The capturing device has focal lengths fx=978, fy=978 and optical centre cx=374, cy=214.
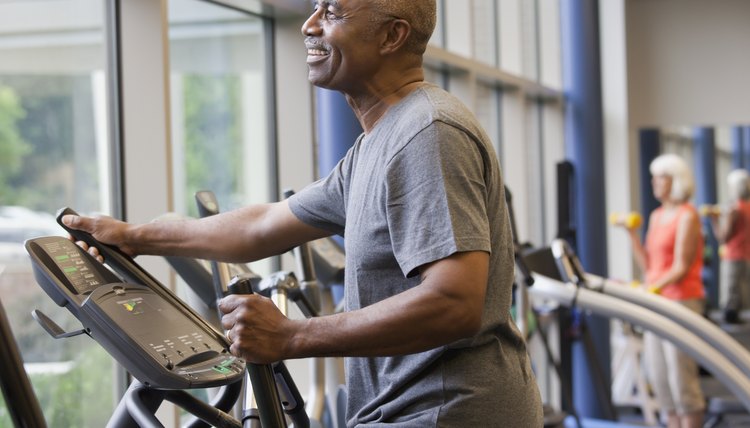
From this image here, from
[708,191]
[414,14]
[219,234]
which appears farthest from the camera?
[708,191]

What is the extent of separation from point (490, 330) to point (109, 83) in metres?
1.78

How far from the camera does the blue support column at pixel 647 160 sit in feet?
28.4

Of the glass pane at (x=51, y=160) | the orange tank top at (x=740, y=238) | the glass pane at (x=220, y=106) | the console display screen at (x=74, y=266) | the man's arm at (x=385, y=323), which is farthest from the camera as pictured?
A: the orange tank top at (x=740, y=238)

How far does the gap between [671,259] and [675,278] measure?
187 mm

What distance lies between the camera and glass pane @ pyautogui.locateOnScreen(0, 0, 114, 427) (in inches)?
106

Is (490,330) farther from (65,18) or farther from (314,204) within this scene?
(65,18)

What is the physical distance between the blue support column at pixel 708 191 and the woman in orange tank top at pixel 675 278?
11.9ft

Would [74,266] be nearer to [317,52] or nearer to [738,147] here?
[317,52]

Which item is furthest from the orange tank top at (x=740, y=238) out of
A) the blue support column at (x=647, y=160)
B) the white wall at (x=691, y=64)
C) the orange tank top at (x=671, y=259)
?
the orange tank top at (x=671, y=259)

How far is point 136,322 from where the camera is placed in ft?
5.47

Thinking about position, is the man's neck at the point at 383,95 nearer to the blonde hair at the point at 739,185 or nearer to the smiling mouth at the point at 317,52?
the smiling mouth at the point at 317,52

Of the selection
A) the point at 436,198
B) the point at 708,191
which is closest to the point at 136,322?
the point at 436,198

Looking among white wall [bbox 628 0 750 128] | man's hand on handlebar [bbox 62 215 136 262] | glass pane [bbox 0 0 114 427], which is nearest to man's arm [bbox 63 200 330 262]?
man's hand on handlebar [bbox 62 215 136 262]

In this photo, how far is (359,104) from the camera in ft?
5.60
